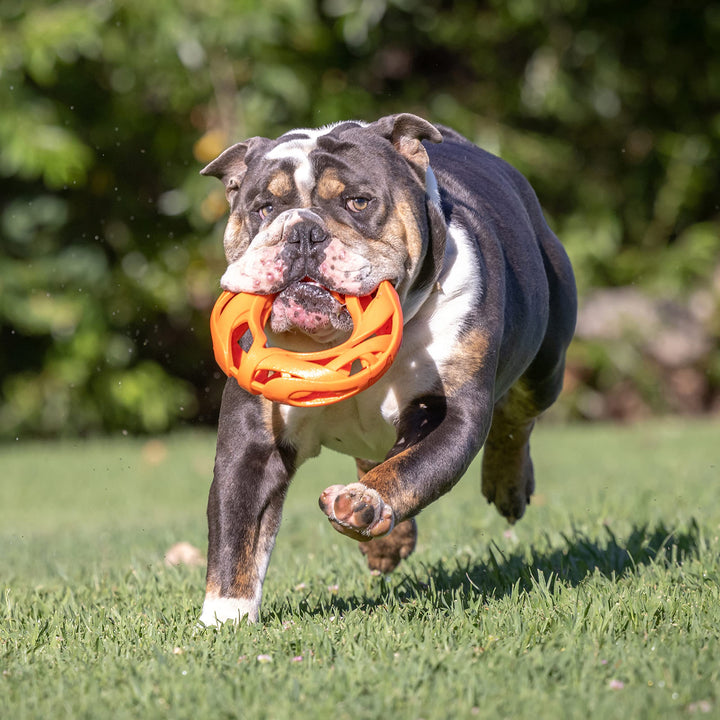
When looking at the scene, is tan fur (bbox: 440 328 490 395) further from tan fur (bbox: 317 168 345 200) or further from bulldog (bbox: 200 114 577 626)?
tan fur (bbox: 317 168 345 200)

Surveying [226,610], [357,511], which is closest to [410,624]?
[357,511]

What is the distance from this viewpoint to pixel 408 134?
362 centimetres

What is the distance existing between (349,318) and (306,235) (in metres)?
0.27

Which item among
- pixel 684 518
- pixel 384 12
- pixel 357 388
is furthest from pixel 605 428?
pixel 357 388

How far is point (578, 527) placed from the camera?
514cm

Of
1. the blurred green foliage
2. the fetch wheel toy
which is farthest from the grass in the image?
the blurred green foliage

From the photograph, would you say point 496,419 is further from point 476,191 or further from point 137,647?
point 137,647

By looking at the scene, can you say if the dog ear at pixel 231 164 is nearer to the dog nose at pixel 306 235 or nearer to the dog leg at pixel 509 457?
the dog nose at pixel 306 235

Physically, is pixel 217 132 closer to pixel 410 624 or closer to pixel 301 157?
pixel 301 157

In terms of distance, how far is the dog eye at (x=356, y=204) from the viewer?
3.43m

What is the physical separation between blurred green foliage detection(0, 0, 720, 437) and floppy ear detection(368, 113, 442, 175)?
7196 millimetres

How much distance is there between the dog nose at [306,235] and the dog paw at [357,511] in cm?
70

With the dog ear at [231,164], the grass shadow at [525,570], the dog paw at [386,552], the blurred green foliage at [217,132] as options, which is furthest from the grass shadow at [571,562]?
the blurred green foliage at [217,132]

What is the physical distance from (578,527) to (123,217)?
7883 millimetres
